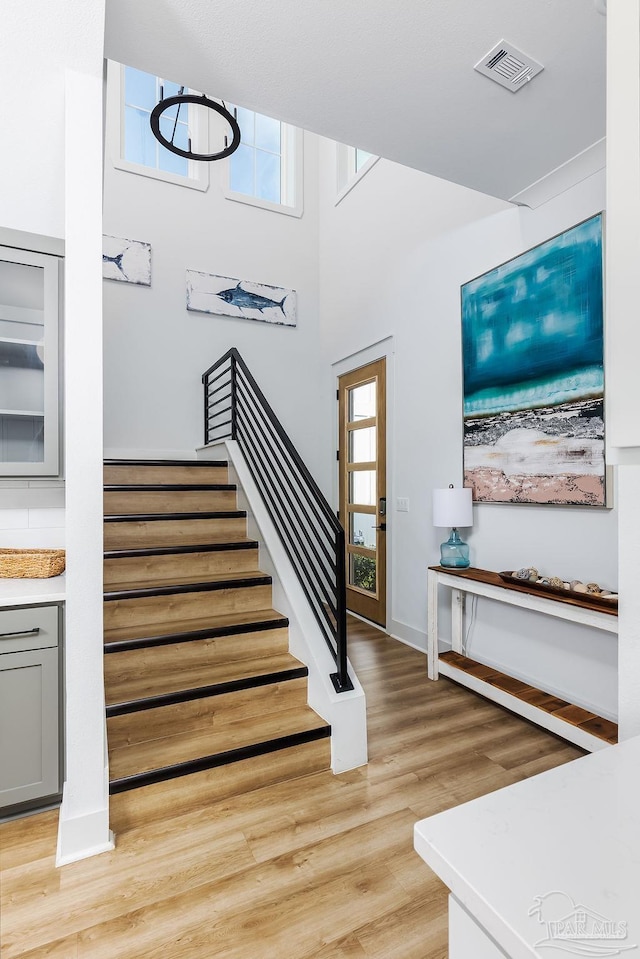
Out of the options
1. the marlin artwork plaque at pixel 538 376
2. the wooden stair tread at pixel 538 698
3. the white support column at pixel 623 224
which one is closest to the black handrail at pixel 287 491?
the wooden stair tread at pixel 538 698

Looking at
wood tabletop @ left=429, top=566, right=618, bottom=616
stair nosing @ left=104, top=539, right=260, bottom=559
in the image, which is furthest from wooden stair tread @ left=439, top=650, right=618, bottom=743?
stair nosing @ left=104, top=539, right=260, bottom=559

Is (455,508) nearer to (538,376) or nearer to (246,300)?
(538,376)

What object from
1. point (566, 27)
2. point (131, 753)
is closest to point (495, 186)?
point (566, 27)

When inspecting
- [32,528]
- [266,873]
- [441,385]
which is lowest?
[266,873]

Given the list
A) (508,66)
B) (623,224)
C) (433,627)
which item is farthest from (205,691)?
(508,66)

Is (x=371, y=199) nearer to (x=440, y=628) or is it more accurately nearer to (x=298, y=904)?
(x=440, y=628)

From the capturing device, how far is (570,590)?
237 cm

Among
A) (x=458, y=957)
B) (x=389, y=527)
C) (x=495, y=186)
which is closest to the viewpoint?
(x=458, y=957)

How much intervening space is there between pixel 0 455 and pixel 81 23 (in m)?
1.52

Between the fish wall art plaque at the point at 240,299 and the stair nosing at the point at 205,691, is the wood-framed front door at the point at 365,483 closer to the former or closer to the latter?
the fish wall art plaque at the point at 240,299

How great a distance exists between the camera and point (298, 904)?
1.54 meters

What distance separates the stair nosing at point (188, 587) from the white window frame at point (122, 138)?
3.65 meters

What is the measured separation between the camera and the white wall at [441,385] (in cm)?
255

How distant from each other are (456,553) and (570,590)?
829mm
